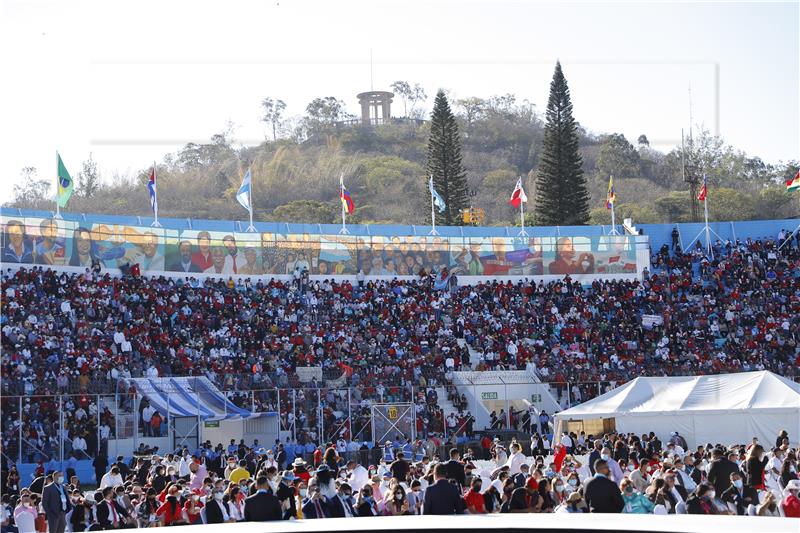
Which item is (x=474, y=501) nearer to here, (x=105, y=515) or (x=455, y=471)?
(x=455, y=471)

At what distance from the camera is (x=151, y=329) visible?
123 ft

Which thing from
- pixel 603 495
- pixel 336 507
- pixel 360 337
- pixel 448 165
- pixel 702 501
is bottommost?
pixel 360 337

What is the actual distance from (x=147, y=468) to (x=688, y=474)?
1021 cm

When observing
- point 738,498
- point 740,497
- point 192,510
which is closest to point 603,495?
point 738,498

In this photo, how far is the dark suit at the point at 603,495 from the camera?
968 centimetres

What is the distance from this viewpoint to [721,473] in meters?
14.3

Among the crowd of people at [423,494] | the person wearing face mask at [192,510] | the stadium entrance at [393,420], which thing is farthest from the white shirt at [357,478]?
the stadium entrance at [393,420]

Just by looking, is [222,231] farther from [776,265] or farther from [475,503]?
[475,503]

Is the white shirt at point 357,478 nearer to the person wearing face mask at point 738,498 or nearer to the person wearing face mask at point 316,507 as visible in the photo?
the person wearing face mask at point 316,507

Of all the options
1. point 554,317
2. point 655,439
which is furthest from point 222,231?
point 655,439

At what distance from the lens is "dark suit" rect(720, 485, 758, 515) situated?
12.9 meters

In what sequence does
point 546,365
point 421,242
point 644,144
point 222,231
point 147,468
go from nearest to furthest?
point 147,468 < point 546,365 < point 222,231 < point 421,242 < point 644,144

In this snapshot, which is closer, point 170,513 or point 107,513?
point 170,513

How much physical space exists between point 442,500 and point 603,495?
4.98 feet
